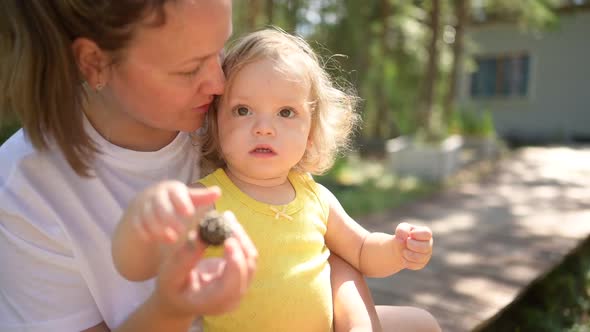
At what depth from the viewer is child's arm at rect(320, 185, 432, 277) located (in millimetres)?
1463

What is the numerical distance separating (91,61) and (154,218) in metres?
0.64

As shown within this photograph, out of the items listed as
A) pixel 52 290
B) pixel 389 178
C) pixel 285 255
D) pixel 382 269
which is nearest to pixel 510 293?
pixel 382 269

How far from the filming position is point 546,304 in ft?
11.6

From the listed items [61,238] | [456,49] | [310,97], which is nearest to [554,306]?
[310,97]

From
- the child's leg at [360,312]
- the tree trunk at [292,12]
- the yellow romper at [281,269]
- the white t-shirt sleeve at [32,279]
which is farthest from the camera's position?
the tree trunk at [292,12]

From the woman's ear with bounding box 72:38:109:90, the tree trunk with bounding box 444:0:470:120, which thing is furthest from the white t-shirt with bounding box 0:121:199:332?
the tree trunk with bounding box 444:0:470:120

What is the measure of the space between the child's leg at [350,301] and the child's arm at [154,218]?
66cm

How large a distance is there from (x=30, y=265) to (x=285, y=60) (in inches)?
32.0

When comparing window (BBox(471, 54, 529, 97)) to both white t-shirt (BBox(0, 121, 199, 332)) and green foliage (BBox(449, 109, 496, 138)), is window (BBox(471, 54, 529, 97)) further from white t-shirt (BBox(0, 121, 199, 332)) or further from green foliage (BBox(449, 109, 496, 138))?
white t-shirt (BBox(0, 121, 199, 332))

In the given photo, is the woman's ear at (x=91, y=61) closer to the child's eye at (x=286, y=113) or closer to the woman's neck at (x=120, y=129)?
the woman's neck at (x=120, y=129)

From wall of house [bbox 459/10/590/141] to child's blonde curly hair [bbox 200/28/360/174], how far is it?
15101 mm

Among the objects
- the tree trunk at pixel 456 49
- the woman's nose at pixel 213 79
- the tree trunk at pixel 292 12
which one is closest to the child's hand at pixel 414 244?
the woman's nose at pixel 213 79

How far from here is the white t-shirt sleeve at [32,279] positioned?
3.96ft

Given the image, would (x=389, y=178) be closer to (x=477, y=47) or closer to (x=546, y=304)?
(x=546, y=304)
